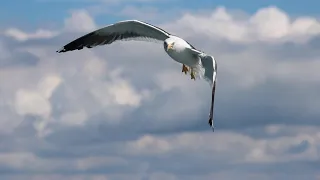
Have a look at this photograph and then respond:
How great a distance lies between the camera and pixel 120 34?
59281 millimetres

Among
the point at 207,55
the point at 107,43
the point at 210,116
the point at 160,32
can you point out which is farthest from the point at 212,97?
the point at 107,43

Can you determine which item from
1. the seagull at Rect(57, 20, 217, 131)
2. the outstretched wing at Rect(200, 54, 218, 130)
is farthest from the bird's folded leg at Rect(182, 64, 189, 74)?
the outstretched wing at Rect(200, 54, 218, 130)

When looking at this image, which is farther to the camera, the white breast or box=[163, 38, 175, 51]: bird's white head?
box=[163, 38, 175, 51]: bird's white head

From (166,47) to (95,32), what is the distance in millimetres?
10332

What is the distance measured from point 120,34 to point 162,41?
4.42 metres

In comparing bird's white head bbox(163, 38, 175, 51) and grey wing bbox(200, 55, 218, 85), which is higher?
bird's white head bbox(163, 38, 175, 51)

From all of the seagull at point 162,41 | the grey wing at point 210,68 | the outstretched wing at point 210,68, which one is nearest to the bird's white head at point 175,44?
the seagull at point 162,41

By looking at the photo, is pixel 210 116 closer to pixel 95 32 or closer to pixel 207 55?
pixel 207 55

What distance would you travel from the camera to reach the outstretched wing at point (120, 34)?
56097mm

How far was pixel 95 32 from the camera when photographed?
59688mm

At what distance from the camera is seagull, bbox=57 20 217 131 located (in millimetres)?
47250

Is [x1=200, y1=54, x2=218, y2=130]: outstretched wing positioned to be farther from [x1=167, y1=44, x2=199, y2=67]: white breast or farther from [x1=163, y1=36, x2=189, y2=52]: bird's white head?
[x1=163, y1=36, x2=189, y2=52]: bird's white head

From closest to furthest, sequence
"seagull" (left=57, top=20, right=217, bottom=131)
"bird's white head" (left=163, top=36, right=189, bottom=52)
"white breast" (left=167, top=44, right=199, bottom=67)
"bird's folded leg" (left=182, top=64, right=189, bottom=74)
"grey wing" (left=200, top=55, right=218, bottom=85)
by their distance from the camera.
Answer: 1. "grey wing" (left=200, top=55, right=218, bottom=85)
2. "seagull" (left=57, top=20, right=217, bottom=131)
3. "white breast" (left=167, top=44, right=199, bottom=67)
4. "bird's white head" (left=163, top=36, right=189, bottom=52)
5. "bird's folded leg" (left=182, top=64, right=189, bottom=74)

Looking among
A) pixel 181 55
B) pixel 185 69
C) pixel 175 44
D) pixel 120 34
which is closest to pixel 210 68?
pixel 181 55
